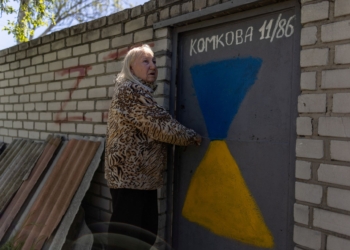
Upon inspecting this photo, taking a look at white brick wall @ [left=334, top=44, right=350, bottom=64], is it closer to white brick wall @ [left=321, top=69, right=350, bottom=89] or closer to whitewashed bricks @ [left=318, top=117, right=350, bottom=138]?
white brick wall @ [left=321, top=69, right=350, bottom=89]

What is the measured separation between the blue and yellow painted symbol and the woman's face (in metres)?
0.40

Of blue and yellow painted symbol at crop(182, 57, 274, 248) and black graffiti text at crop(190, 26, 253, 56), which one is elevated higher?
black graffiti text at crop(190, 26, 253, 56)

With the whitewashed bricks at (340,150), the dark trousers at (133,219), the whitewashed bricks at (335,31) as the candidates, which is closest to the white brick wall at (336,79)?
the whitewashed bricks at (335,31)

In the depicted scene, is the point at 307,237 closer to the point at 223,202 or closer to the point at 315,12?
the point at 223,202

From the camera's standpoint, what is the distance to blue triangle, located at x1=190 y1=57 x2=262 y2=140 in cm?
222

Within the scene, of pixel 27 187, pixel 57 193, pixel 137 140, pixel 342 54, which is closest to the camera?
pixel 342 54

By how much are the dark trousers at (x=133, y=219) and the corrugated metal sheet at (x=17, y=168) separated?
4.68 ft

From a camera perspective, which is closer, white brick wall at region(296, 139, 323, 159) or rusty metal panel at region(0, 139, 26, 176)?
white brick wall at region(296, 139, 323, 159)

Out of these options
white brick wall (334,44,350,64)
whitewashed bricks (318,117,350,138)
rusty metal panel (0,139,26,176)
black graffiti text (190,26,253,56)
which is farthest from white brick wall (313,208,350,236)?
rusty metal panel (0,139,26,176)

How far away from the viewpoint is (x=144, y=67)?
2285mm

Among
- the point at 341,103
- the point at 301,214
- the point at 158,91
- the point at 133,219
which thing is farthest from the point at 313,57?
the point at 133,219

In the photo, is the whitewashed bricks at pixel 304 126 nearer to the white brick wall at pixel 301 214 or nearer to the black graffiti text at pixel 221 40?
the white brick wall at pixel 301 214

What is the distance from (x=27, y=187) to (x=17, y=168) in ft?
1.56

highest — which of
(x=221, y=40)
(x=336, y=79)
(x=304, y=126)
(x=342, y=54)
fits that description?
(x=221, y=40)
